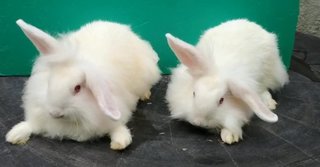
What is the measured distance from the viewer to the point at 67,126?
2123 millimetres

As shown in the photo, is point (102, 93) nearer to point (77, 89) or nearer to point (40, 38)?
point (77, 89)

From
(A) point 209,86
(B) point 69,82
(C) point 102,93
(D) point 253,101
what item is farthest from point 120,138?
(D) point 253,101

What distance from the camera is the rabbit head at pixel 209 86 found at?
6.88 ft

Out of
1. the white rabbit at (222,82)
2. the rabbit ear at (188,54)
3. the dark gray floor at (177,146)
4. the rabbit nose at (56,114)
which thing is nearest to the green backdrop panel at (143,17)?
the white rabbit at (222,82)

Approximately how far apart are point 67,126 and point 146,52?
2.28 ft

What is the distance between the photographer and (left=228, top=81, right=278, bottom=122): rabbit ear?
2088 mm

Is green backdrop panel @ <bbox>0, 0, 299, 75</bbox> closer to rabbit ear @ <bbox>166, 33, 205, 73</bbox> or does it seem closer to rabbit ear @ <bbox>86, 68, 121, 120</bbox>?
rabbit ear @ <bbox>166, 33, 205, 73</bbox>

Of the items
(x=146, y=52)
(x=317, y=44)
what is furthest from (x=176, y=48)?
(x=317, y=44)

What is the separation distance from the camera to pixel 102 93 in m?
1.99

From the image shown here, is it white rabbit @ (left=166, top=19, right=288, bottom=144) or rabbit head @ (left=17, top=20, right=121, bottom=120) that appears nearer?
rabbit head @ (left=17, top=20, right=121, bottom=120)

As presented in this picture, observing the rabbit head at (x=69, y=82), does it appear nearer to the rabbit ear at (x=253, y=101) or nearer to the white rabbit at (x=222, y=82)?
the white rabbit at (x=222, y=82)

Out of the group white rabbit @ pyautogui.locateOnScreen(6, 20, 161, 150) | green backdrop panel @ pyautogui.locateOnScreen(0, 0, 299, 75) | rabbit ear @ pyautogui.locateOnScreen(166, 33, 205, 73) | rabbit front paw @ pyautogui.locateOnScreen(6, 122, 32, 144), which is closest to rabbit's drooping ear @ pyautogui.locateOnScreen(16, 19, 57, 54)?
white rabbit @ pyautogui.locateOnScreen(6, 20, 161, 150)

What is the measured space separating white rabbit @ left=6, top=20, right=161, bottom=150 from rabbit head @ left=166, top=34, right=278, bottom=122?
334 millimetres

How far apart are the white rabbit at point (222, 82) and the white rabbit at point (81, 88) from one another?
11.5 inches
